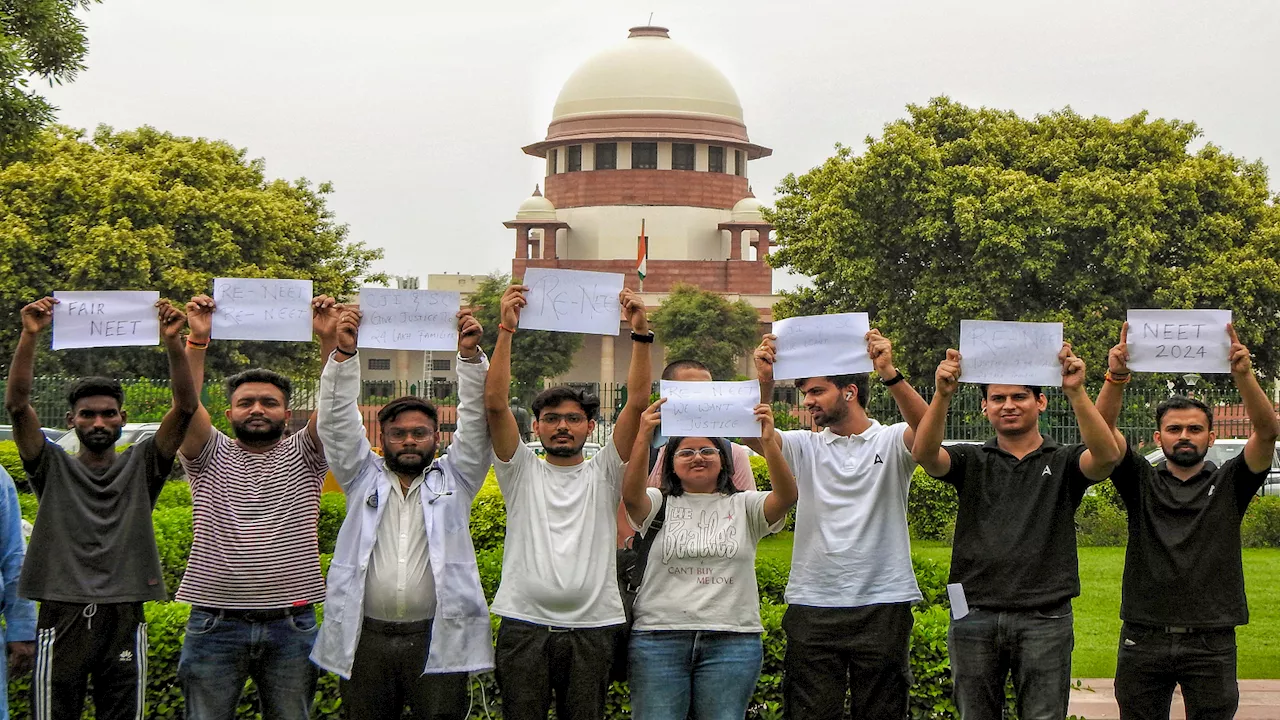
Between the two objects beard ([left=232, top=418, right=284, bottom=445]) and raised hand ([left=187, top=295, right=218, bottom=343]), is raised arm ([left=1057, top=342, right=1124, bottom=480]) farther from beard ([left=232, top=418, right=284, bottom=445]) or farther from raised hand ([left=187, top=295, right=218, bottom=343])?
raised hand ([left=187, top=295, right=218, bottom=343])

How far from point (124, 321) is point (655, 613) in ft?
6.94

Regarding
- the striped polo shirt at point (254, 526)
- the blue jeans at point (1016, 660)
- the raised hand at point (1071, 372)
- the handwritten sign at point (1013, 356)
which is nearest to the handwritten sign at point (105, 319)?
the striped polo shirt at point (254, 526)

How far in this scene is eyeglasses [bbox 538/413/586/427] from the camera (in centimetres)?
526

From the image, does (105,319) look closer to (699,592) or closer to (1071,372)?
(699,592)

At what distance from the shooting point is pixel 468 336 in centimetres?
539

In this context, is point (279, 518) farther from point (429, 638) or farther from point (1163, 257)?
point (1163, 257)

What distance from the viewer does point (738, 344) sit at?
156 feet

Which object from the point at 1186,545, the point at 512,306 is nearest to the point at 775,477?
the point at 512,306

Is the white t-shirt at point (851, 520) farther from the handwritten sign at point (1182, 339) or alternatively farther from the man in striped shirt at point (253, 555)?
the man in striped shirt at point (253, 555)

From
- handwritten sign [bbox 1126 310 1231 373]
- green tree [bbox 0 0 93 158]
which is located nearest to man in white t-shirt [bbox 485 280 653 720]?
handwritten sign [bbox 1126 310 1231 373]

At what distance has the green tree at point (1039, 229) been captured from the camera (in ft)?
89.5

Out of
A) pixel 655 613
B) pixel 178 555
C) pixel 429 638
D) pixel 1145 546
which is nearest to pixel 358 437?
pixel 429 638

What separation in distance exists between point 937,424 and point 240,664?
2.42m

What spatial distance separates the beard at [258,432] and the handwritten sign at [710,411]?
1308 mm
